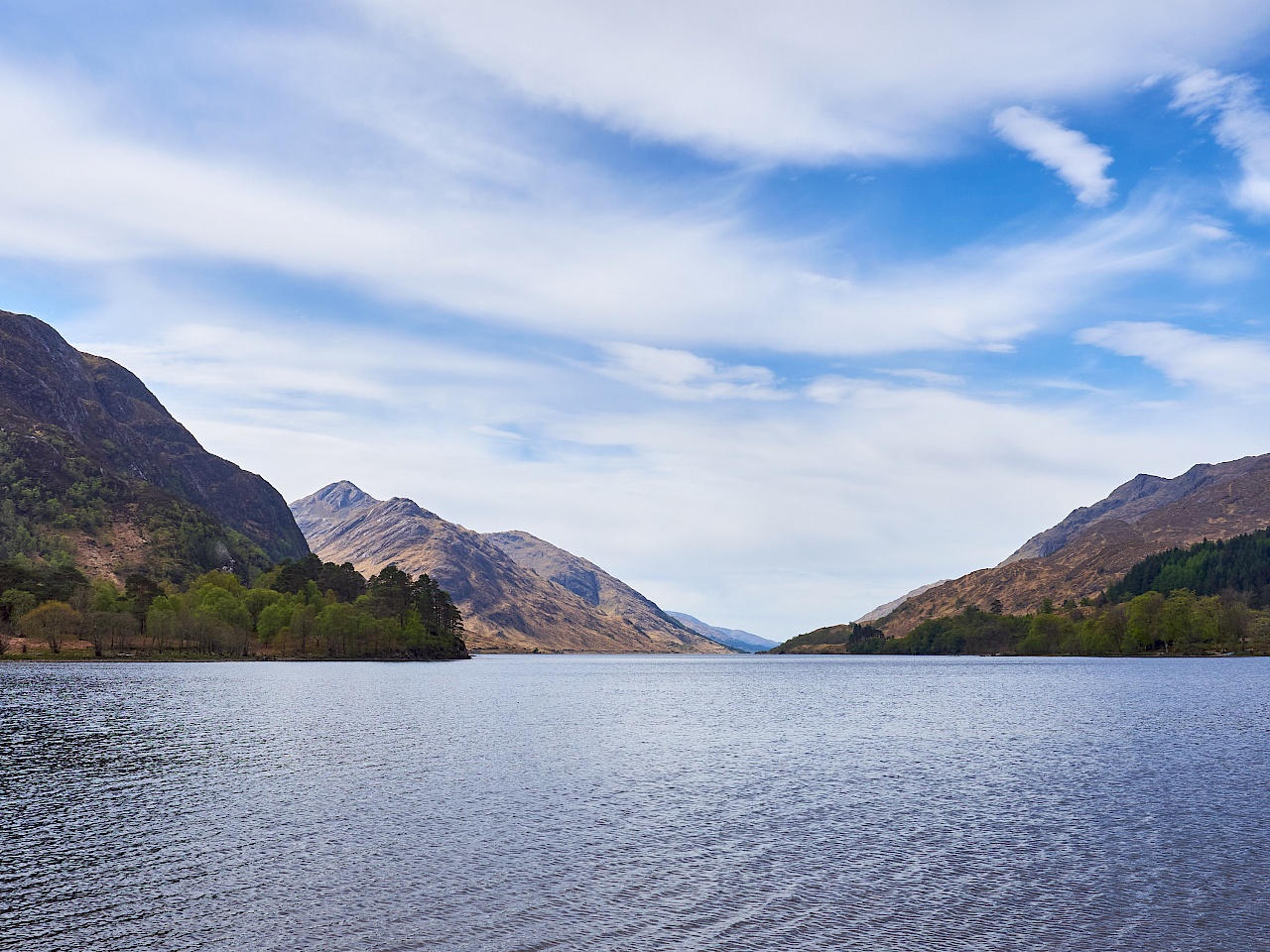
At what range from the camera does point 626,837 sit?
2039 inches

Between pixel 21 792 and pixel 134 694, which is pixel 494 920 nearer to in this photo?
pixel 21 792

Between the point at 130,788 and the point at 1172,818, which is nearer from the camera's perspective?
the point at 1172,818

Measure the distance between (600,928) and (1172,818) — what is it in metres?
40.7

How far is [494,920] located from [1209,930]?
28.1 metres

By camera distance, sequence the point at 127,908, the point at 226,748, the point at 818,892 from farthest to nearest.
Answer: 1. the point at 226,748
2. the point at 818,892
3. the point at 127,908

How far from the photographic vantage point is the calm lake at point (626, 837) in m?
36.2

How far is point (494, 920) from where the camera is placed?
121 feet

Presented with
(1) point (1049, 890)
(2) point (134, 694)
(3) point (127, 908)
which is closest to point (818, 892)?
(1) point (1049, 890)

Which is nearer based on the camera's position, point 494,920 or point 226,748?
point 494,920

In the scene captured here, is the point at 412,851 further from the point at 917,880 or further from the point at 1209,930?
the point at 1209,930

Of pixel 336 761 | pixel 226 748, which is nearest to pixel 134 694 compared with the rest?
pixel 226 748

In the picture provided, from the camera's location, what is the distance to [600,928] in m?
35.9

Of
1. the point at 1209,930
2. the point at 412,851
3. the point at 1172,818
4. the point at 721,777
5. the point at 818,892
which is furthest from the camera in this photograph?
the point at 721,777

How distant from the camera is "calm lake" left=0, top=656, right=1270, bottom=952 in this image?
36188mm
